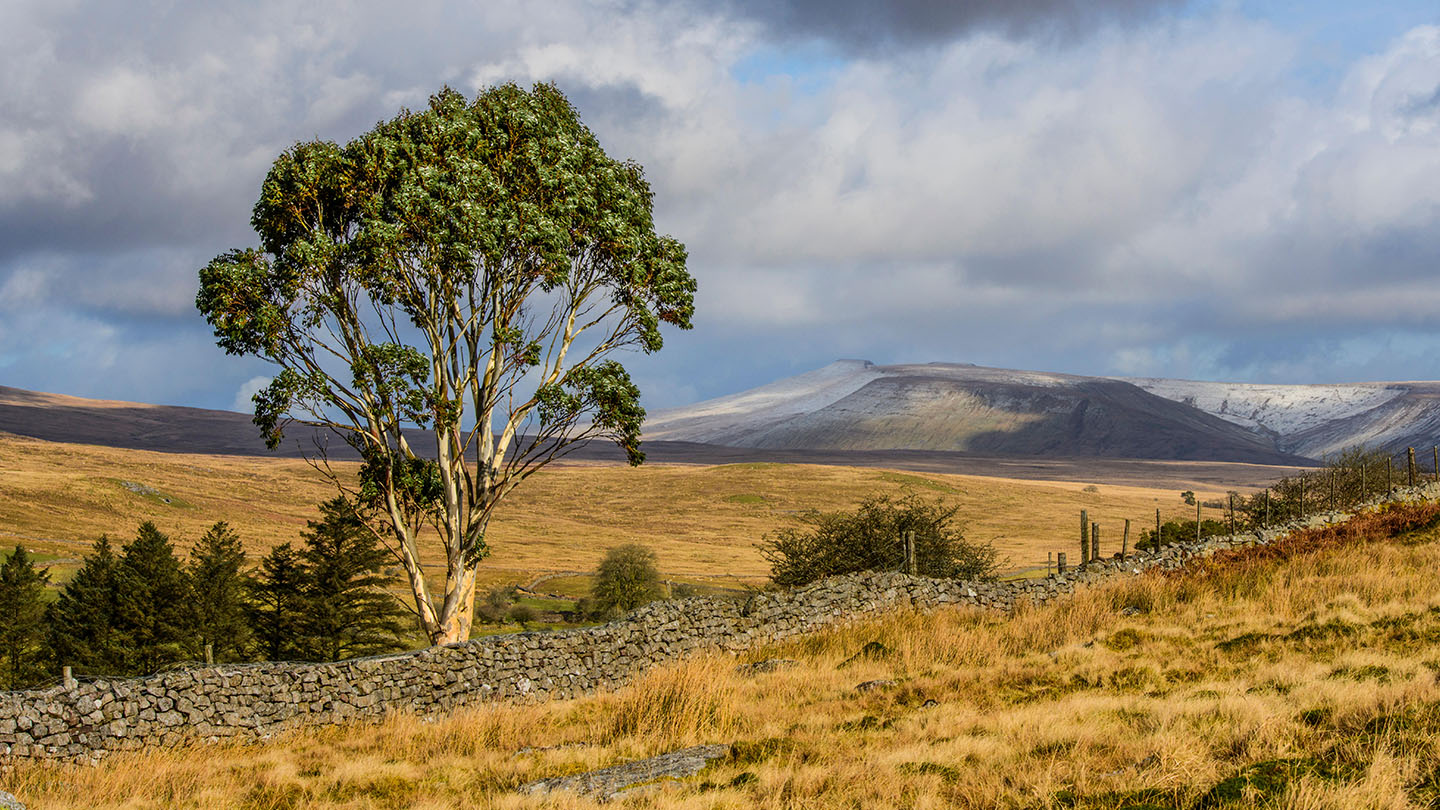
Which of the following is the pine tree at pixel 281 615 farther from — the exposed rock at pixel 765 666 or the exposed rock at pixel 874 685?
the exposed rock at pixel 874 685

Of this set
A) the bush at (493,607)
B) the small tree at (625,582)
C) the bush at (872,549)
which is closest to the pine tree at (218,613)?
the bush at (493,607)

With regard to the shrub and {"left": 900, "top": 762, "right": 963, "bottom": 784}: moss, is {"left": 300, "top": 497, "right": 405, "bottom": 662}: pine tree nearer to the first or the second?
A: the shrub

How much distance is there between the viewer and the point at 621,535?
136m

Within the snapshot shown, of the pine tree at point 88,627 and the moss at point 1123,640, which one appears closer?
the moss at point 1123,640

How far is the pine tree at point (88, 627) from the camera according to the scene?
134 feet

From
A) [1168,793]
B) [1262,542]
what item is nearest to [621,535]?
[1262,542]

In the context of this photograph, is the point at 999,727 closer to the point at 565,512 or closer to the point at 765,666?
the point at 765,666

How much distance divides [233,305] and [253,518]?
11791 centimetres

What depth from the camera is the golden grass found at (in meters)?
10.0

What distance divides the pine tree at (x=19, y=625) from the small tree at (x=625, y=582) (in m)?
28.8

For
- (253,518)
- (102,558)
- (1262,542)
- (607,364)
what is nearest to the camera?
(607,364)

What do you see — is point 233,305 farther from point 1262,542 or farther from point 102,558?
point 1262,542

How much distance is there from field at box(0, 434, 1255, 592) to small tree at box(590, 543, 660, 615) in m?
14.5

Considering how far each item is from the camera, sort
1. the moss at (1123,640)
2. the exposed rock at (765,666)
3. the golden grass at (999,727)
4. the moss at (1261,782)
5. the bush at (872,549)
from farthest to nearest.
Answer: the bush at (872,549), the exposed rock at (765,666), the moss at (1123,640), the golden grass at (999,727), the moss at (1261,782)
